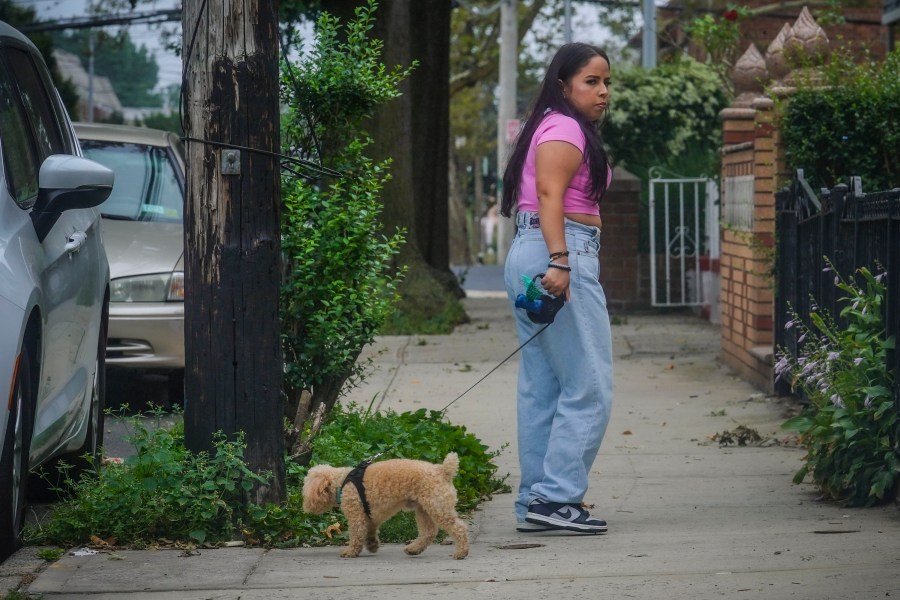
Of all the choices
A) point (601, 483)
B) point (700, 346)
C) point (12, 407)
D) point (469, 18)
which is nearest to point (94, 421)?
point (12, 407)

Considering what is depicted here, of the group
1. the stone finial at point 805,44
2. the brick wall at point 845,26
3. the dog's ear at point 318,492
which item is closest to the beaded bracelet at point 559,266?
the dog's ear at point 318,492

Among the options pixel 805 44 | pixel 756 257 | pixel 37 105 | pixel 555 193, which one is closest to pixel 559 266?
pixel 555 193

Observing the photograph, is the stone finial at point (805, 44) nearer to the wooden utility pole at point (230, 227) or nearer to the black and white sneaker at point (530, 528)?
the black and white sneaker at point (530, 528)

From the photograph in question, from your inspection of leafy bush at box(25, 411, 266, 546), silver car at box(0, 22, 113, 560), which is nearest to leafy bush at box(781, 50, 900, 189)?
silver car at box(0, 22, 113, 560)

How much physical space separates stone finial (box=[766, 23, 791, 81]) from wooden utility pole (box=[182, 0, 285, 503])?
19.1 ft

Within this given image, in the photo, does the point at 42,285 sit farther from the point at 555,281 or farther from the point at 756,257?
the point at 756,257

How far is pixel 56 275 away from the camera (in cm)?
514

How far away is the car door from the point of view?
16.4 feet

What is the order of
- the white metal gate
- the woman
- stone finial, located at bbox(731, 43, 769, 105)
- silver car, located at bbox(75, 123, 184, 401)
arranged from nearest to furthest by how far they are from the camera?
the woman < silver car, located at bbox(75, 123, 184, 401) < stone finial, located at bbox(731, 43, 769, 105) < the white metal gate

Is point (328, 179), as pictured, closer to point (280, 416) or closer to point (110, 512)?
point (280, 416)

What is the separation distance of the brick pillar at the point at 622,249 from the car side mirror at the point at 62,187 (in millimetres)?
11265

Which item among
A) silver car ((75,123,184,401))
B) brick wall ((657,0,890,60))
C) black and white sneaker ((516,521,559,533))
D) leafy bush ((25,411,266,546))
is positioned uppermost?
brick wall ((657,0,890,60))

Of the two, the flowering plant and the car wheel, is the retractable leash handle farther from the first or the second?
the car wheel

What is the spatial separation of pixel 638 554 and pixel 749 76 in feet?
22.1
